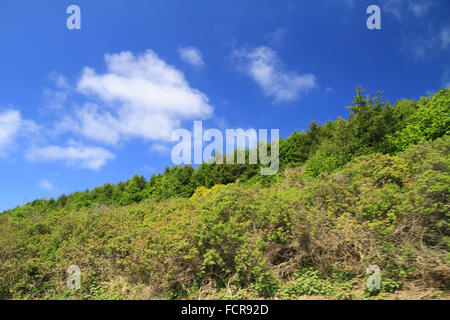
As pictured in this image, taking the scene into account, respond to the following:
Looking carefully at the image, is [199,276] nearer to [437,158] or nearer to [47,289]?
[47,289]

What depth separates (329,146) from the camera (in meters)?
21.0

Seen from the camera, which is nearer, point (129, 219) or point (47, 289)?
point (47, 289)

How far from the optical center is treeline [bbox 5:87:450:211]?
53.8 feet

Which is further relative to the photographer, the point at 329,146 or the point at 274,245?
the point at 329,146

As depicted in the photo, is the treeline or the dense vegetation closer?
the dense vegetation

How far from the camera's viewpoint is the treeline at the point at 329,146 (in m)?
16.4

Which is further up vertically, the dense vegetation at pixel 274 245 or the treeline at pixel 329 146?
the treeline at pixel 329 146

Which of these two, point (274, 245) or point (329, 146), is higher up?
point (329, 146)

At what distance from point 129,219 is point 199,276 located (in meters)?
4.96

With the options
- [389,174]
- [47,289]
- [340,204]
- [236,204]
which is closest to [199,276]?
[236,204]

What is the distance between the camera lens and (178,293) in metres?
6.29

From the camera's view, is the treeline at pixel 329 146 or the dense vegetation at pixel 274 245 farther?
the treeline at pixel 329 146

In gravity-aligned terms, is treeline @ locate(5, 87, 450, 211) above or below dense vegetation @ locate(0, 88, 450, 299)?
above
